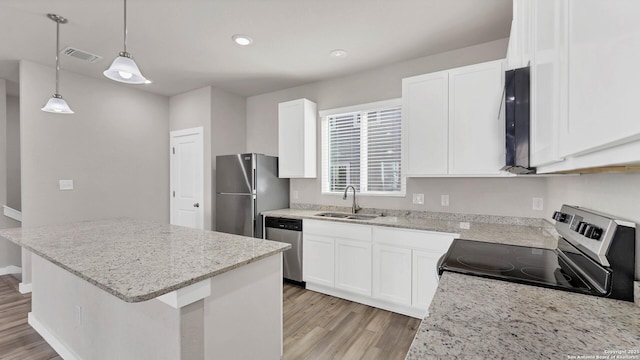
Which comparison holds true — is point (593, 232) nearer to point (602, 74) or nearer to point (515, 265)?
point (515, 265)

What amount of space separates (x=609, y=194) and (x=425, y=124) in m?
1.61

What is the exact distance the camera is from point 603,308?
0.87 metres

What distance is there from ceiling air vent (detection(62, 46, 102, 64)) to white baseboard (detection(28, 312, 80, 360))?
2579mm

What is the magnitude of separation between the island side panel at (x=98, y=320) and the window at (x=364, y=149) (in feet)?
8.51

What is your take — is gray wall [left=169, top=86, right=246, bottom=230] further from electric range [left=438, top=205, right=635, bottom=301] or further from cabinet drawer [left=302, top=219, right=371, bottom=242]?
electric range [left=438, top=205, right=635, bottom=301]

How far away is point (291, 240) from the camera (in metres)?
3.35

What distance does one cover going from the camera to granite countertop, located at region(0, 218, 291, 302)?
1.16 meters


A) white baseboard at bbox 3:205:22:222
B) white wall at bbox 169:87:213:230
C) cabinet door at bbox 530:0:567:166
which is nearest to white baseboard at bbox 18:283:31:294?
white baseboard at bbox 3:205:22:222

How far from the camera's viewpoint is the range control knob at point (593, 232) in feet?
3.25

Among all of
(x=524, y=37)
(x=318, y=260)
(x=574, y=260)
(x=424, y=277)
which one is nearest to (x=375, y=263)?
(x=424, y=277)

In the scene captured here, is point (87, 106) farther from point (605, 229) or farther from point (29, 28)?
point (605, 229)

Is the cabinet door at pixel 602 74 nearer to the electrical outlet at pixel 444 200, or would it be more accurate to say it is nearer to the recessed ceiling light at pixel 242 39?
the electrical outlet at pixel 444 200

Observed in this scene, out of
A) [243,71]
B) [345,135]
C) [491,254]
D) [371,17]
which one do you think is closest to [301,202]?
[345,135]

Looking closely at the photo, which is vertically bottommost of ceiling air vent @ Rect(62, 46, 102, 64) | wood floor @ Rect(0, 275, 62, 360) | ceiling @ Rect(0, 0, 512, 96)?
wood floor @ Rect(0, 275, 62, 360)
